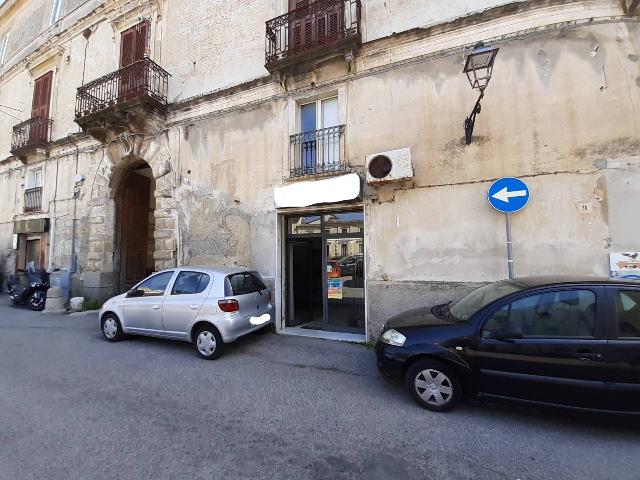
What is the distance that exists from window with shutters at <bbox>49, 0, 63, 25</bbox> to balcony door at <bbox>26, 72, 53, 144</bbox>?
7.53 feet

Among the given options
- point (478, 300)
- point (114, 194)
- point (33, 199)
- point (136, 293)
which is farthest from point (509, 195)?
point (33, 199)

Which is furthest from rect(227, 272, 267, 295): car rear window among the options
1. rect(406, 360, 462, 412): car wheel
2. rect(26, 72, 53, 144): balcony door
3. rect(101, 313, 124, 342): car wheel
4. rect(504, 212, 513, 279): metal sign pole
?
rect(26, 72, 53, 144): balcony door

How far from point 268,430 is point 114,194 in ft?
31.7

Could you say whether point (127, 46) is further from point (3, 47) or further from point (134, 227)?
point (3, 47)

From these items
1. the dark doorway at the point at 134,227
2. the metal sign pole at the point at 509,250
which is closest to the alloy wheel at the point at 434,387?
the metal sign pole at the point at 509,250

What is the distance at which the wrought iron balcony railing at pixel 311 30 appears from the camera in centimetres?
643

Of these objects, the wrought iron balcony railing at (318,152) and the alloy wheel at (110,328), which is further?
the wrought iron balcony railing at (318,152)

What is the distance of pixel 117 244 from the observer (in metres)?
10.0

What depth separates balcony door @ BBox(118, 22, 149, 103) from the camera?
27.8ft

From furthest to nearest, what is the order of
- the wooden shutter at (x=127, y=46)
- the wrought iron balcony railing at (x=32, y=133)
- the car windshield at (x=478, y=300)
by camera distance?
the wrought iron balcony railing at (x=32, y=133) → the wooden shutter at (x=127, y=46) → the car windshield at (x=478, y=300)

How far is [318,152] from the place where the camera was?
683 centimetres

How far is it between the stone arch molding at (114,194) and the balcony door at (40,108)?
380 centimetres

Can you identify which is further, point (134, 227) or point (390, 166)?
point (134, 227)

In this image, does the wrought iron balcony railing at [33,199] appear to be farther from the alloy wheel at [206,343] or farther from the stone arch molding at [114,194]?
the alloy wheel at [206,343]
